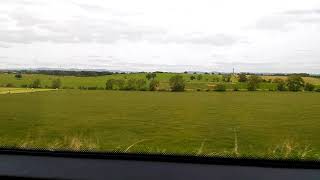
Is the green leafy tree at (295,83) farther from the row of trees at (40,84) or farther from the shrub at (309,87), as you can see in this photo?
the row of trees at (40,84)

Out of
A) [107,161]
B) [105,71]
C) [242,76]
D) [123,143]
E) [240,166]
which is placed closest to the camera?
[240,166]

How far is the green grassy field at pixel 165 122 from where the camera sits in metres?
1.96

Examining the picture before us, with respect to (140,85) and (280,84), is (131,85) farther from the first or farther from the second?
(280,84)

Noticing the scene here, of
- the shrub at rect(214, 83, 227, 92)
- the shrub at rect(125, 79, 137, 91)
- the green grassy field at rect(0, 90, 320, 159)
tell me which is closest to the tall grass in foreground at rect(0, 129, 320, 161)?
the green grassy field at rect(0, 90, 320, 159)

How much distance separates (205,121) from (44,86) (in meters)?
0.99

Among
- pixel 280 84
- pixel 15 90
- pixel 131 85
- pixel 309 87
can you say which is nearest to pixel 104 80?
pixel 131 85

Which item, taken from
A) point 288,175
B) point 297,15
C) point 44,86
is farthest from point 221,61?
point 44,86

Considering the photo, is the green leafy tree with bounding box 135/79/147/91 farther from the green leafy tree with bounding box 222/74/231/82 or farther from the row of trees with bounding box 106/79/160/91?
the green leafy tree with bounding box 222/74/231/82

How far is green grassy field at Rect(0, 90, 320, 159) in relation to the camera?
1.96 metres

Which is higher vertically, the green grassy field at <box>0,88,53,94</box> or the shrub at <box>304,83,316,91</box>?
the shrub at <box>304,83,316,91</box>

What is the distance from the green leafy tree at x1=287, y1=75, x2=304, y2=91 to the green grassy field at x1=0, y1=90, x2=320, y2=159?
37mm

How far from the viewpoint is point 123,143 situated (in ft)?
6.51

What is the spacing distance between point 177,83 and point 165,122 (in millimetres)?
231

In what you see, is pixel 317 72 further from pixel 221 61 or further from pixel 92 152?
pixel 92 152
